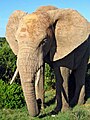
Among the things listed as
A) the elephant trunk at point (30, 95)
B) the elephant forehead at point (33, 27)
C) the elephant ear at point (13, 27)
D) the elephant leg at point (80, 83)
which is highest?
the elephant forehead at point (33, 27)

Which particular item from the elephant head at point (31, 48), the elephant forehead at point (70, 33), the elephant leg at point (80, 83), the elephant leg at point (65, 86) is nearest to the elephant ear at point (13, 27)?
the elephant head at point (31, 48)

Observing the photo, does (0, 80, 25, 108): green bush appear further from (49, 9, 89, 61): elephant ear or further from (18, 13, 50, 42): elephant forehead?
(18, 13, 50, 42): elephant forehead

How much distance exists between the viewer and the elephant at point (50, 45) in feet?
17.0

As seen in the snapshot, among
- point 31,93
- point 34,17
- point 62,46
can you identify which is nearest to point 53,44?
point 62,46

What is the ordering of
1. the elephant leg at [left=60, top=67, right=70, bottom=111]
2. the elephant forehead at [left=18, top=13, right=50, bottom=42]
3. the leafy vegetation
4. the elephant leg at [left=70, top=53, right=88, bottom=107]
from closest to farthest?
the elephant forehead at [left=18, top=13, right=50, bottom=42]
the leafy vegetation
the elephant leg at [left=60, top=67, right=70, bottom=111]
the elephant leg at [left=70, top=53, right=88, bottom=107]

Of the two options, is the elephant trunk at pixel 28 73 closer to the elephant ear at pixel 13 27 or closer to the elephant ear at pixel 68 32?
the elephant ear at pixel 68 32

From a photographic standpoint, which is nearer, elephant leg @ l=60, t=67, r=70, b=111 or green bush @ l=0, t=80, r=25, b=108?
elephant leg @ l=60, t=67, r=70, b=111

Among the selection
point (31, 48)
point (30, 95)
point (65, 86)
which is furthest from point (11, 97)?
point (31, 48)

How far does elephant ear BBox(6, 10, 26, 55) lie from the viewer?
6.26m

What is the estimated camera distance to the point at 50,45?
18.7 feet

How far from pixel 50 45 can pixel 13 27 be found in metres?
1.02

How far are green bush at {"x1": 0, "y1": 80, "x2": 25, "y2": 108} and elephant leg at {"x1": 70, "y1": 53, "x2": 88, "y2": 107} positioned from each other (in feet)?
3.57

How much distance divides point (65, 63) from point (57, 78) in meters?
0.33

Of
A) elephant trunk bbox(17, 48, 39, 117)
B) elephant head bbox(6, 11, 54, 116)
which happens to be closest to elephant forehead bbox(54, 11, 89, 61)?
elephant head bbox(6, 11, 54, 116)
